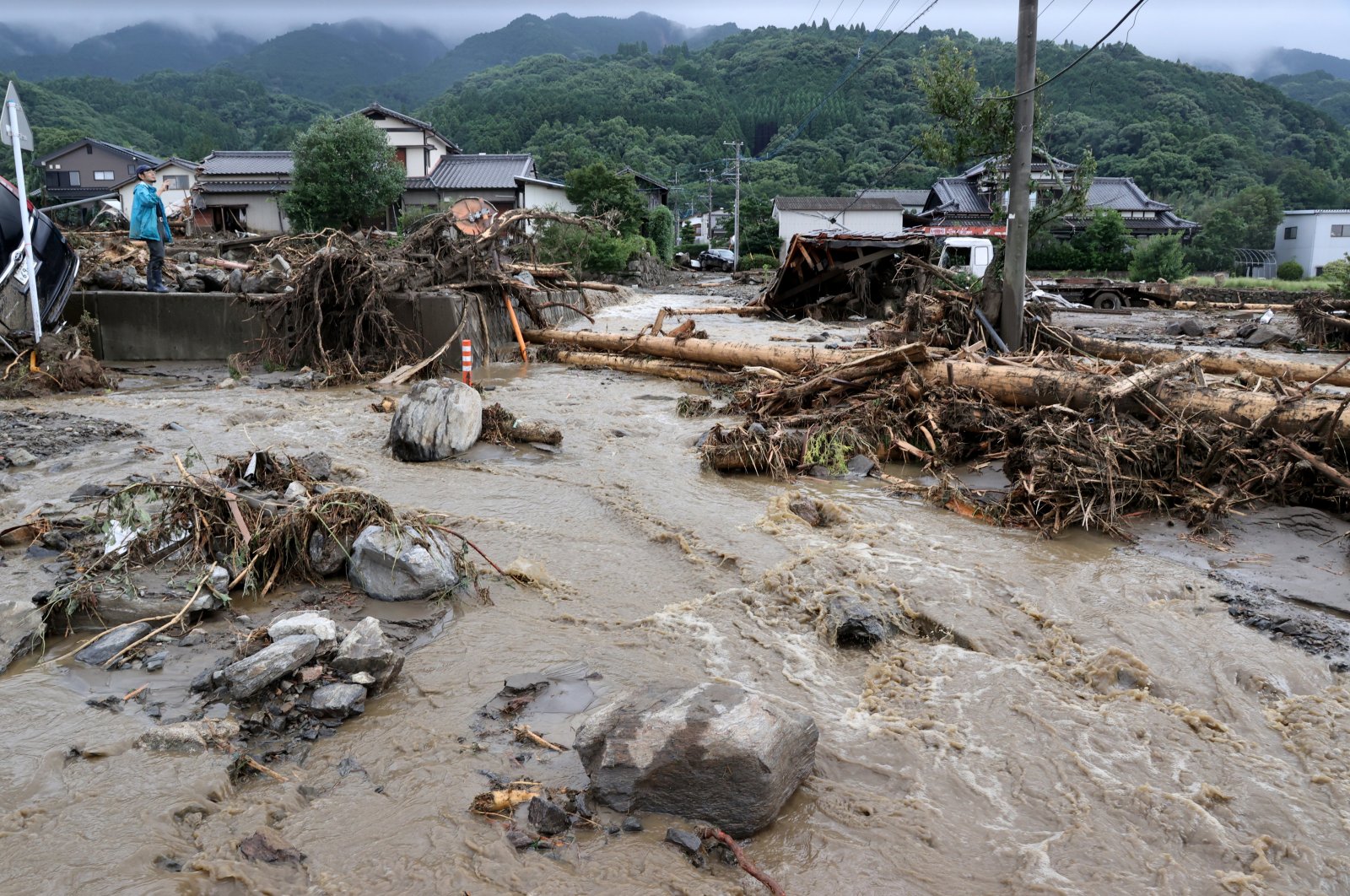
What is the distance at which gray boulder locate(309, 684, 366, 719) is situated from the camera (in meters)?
3.64

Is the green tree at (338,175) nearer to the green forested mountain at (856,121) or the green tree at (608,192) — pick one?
the green tree at (608,192)

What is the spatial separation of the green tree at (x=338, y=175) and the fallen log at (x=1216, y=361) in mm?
27014

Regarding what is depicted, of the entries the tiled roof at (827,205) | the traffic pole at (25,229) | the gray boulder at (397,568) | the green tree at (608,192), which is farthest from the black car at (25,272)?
the tiled roof at (827,205)

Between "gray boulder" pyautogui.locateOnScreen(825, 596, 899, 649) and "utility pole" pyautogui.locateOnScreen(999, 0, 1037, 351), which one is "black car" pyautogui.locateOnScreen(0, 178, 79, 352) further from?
"utility pole" pyautogui.locateOnScreen(999, 0, 1037, 351)

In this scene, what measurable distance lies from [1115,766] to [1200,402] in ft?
16.4

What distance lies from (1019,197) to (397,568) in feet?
30.7

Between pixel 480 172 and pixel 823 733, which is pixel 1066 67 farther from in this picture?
pixel 480 172

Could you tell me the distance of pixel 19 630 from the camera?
13.5 ft

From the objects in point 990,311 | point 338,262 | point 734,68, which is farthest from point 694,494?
point 734,68

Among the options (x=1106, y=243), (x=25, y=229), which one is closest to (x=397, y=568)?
(x=25, y=229)

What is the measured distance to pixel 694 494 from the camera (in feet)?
24.2

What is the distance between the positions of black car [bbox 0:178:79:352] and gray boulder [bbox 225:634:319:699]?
31.5ft

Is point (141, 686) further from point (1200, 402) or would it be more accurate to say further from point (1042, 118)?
point (1042, 118)

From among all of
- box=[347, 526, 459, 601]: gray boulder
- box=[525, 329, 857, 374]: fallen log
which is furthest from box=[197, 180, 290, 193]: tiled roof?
box=[347, 526, 459, 601]: gray boulder
